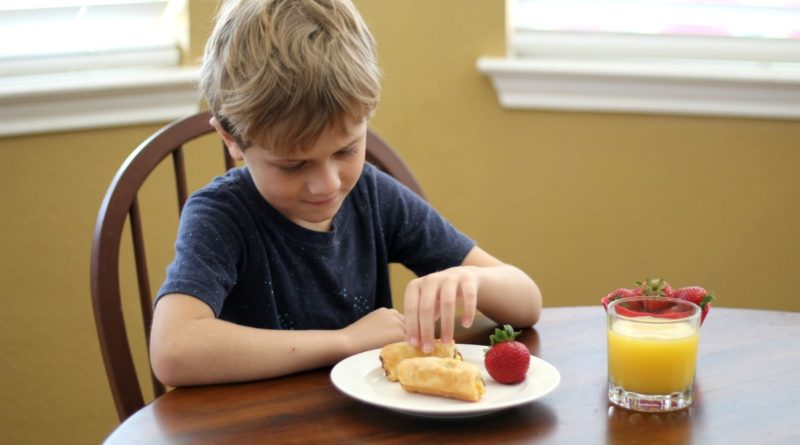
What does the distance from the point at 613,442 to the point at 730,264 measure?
4.75 feet

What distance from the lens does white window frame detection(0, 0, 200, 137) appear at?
194cm

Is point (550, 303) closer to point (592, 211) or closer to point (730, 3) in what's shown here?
point (592, 211)

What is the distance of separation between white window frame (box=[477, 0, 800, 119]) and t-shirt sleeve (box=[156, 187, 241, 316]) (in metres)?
0.96

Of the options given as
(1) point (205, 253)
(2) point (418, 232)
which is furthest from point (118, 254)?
(2) point (418, 232)

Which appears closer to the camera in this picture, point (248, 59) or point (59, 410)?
point (248, 59)

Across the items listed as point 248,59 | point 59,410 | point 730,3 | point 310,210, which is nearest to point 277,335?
point 310,210

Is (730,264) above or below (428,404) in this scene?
below

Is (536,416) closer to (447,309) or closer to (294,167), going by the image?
(447,309)

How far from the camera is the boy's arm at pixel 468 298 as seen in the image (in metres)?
1.07

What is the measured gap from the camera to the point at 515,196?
2.22 m

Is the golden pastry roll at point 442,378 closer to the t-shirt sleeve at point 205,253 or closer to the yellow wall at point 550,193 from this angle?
the t-shirt sleeve at point 205,253

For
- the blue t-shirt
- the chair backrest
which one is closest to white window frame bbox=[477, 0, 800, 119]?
the blue t-shirt

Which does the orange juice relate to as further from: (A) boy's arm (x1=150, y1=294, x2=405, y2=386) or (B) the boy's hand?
(A) boy's arm (x1=150, y1=294, x2=405, y2=386)

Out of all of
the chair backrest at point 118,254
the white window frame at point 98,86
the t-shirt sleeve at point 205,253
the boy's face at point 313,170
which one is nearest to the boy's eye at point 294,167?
the boy's face at point 313,170
